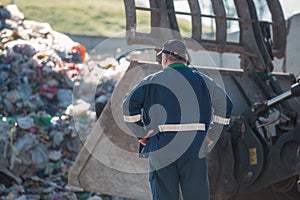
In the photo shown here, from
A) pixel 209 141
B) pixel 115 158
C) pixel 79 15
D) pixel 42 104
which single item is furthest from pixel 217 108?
pixel 79 15

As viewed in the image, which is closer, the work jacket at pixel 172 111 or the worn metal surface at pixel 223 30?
the work jacket at pixel 172 111

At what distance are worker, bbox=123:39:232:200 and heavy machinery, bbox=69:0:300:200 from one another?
0.59 m

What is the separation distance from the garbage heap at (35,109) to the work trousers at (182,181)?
3728 millimetres

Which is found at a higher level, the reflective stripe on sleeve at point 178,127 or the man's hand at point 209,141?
the reflective stripe on sleeve at point 178,127

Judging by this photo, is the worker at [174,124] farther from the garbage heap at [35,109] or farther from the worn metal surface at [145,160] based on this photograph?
the garbage heap at [35,109]

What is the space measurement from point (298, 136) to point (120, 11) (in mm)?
23994

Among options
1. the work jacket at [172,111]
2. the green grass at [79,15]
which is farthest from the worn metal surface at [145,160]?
the green grass at [79,15]

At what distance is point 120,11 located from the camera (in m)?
27.7

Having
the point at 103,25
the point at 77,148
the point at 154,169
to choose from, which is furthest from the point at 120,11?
the point at 154,169

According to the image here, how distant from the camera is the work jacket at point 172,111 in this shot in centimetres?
352

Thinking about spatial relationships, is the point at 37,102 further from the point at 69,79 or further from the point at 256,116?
the point at 256,116

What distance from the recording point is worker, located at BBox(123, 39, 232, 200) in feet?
11.4

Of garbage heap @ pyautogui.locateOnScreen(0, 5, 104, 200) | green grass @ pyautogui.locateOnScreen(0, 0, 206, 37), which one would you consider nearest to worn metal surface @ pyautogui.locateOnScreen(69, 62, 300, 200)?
garbage heap @ pyautogui.locateOnScreen(0, 5, 104, 200)

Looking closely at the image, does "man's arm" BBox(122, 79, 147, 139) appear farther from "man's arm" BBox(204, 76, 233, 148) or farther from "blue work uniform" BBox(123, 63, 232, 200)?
"man's arm" BBox(204, 76, 233, 148)
